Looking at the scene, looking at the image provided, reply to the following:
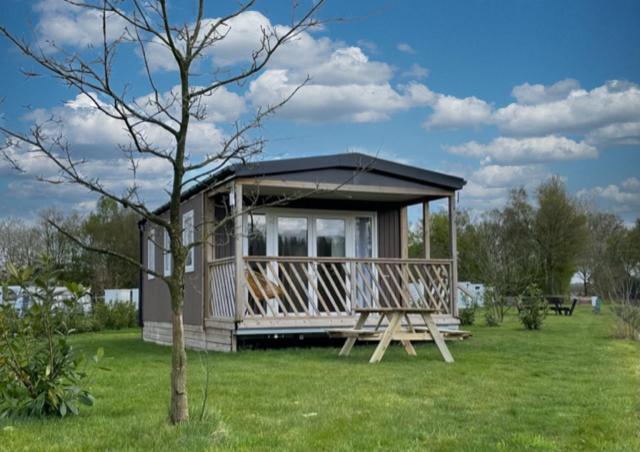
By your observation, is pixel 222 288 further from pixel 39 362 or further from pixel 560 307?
pixel 560 307

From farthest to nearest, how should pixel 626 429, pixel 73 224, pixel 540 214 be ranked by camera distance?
pixel 540 214
pixel 73 224
pixel 626 429

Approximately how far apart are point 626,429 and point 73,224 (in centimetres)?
3243

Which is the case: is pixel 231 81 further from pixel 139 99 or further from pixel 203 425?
pixel 203 425

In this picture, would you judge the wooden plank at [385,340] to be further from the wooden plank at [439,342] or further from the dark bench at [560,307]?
the dark bench at [560,307]

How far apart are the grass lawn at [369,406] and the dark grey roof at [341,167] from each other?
2719mm

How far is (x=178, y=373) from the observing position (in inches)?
203

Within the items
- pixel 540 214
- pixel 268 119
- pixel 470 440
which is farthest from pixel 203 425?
pixel 540 214

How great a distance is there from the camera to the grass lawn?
198 inches

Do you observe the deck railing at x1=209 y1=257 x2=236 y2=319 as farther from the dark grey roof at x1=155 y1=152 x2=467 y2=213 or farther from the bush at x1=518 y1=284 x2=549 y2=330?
the bush at x1=518 y1=284 x2=549 y2=330

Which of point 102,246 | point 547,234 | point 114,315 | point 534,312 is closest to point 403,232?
point 534,312

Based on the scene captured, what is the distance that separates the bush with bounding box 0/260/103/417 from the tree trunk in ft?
2.63

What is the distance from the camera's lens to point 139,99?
5406mm

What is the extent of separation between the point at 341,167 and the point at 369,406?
21.4 ft

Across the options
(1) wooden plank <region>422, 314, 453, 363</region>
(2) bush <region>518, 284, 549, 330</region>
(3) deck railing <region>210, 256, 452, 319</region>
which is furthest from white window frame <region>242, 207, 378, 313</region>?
(2) bush <region>518, 284, 549, 330</region>
